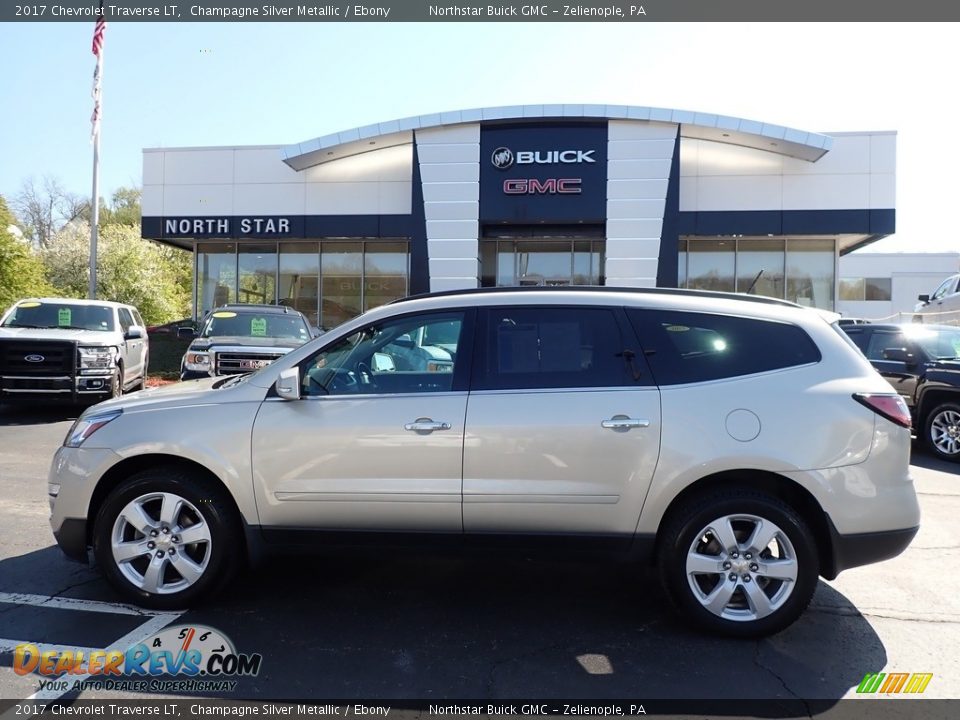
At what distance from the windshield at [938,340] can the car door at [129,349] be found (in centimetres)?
1276

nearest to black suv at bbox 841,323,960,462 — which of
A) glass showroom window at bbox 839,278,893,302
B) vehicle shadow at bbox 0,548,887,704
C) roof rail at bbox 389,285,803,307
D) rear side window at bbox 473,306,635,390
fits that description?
vehicle shadow at bbox 0,548,887,704

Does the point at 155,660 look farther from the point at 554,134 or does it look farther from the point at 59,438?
the point at 554,134

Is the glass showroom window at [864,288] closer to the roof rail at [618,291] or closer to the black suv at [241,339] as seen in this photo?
the black suv at [241,339]

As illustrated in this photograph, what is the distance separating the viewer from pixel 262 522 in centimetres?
371

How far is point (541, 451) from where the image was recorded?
138 inches

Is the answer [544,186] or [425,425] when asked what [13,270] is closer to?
[544,186]

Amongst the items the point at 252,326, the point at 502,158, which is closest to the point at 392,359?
the point at 252,326

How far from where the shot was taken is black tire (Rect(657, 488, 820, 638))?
3.43 meters

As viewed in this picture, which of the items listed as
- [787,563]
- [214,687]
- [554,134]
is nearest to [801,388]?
[787,563]

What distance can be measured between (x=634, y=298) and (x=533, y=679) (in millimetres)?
2105

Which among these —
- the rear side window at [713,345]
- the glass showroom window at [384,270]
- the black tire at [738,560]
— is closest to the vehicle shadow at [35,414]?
the rear side window at [713,345]

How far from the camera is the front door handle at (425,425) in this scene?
3.57 metres

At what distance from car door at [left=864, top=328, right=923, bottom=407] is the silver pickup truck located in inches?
470

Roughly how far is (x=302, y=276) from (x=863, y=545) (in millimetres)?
21761
